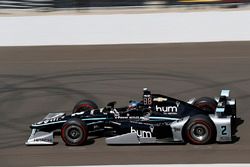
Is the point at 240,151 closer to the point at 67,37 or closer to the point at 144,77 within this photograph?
the point at 144,77

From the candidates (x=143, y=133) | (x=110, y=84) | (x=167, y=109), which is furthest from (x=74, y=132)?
(x=110, y=84)

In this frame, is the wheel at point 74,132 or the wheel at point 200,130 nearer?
the wheel at point 200,130

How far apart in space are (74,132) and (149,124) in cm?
115

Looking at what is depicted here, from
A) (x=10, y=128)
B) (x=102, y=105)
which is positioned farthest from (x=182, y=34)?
(x=10, y=128)

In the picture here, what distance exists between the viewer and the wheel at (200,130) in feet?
32.0

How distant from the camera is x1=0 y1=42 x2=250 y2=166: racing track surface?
9.62 m

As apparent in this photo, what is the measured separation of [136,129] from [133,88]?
14.2 ft

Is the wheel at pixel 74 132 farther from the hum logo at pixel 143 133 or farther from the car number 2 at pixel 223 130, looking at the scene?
the car number 2 at pixel 223 130

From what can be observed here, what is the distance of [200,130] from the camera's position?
9.83m

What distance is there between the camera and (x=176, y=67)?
1630cm

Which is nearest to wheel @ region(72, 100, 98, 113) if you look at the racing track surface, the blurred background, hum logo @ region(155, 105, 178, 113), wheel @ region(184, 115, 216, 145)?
the racing track surface

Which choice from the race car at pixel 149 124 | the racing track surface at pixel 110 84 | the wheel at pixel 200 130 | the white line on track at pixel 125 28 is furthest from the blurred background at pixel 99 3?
the wheel at pixel 200 130

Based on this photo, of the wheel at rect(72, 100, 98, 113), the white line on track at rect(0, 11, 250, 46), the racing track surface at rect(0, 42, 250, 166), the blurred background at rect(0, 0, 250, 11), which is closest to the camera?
the racing track surface at rect(0, 42, 250, 166)

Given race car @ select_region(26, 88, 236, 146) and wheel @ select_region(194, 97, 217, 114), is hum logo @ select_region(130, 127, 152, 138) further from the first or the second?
wheel @ select_region(194, 97, 217, 114)
